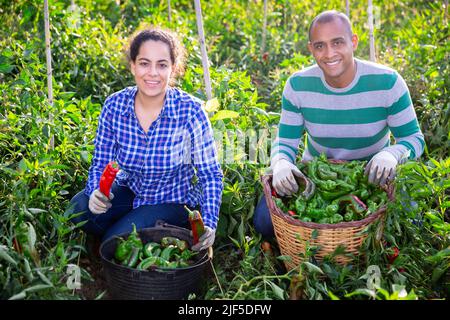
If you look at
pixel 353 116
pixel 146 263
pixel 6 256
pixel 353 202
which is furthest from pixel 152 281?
pixel 353 116

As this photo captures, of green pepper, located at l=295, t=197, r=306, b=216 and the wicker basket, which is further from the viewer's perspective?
green pepper, located at l=295, t=197, r=306, b=216

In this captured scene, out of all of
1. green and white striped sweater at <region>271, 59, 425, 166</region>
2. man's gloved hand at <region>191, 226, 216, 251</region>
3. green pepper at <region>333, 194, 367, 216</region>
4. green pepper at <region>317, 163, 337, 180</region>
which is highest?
green and white striped sweater at <region>271, 59, 425, 166</region>

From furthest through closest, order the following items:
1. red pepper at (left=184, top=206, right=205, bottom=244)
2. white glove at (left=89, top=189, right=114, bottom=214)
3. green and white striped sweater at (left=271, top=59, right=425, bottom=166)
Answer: green and white striped sweater at (left=271, top=59, right=425, bottom=166)
white glove at (left=89, top=189, right=114, bottom=214)
red pepper at (left=184, top=206, right=205, bottom=244)

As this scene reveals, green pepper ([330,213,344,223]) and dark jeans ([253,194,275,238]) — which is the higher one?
green pepper ([330,213,344,223])

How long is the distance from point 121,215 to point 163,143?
470 millimetres

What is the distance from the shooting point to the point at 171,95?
9.16 ft

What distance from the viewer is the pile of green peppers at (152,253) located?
248 centimetres

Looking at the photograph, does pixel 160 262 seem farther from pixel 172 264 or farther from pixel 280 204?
pixel 280 204

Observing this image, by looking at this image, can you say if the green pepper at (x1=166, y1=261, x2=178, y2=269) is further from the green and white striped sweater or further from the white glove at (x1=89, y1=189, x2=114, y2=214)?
the green and white striped sweater

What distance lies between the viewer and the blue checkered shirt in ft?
9.00

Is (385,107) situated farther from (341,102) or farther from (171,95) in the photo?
(171,95)

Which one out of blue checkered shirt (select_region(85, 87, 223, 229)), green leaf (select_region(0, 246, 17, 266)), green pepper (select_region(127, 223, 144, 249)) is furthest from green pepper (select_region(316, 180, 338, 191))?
green leaf (select_region(0, 246, 17, 266))

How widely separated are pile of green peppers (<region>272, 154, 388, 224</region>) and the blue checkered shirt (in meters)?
0.34

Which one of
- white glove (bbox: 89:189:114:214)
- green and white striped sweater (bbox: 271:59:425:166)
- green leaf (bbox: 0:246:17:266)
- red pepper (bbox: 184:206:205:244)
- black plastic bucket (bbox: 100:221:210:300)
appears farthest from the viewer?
green and white striped sweater (bbox: 271:59:425:166)
